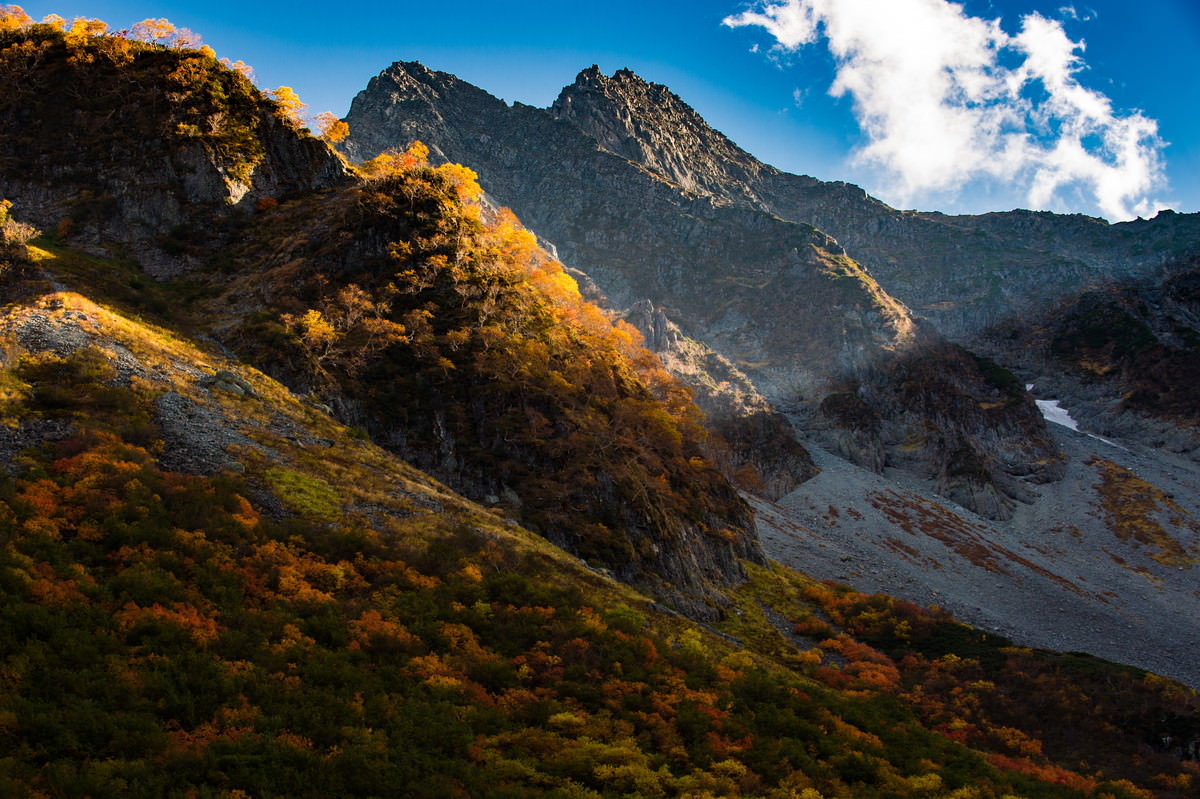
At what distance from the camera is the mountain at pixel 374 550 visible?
11.6 metres

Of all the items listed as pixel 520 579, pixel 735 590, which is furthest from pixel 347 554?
pixel 735 590

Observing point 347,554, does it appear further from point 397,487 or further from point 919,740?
point 919,740

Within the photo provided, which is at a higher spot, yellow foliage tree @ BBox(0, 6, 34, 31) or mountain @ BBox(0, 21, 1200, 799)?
yellow foliage tree @ BBox(0, 6, 34, 31)

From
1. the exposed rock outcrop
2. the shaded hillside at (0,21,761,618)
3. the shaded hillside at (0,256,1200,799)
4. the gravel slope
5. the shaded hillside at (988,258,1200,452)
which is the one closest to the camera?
the shaded hillside at (0,256,1200,799)

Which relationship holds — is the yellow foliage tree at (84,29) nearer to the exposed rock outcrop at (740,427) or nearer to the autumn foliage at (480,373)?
the autumn foliage at (480,373)

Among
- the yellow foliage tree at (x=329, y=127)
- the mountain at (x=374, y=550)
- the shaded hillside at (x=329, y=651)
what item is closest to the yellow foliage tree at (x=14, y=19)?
the mountain at (x=374, y=550)

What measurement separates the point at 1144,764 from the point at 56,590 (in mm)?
42549

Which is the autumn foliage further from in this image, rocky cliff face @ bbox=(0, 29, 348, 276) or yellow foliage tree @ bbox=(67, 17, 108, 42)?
yellow foliage tree @ bbox=(67, 17, 108, 42)

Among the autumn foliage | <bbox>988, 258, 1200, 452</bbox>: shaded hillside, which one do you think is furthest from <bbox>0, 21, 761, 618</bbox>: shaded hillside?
<bbox>988, 258, 1200, 452</bbox>: shaded hillside

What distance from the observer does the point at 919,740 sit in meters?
20.2

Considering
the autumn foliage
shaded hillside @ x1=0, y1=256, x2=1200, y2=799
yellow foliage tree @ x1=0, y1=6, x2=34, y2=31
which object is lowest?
shaded hillside @ x1=0, y1=256, x2=1200, y2=799

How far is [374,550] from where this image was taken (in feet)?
65.2

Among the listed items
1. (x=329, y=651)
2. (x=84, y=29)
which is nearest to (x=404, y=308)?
(x=329, y=651)

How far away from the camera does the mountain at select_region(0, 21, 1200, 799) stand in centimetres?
1159
